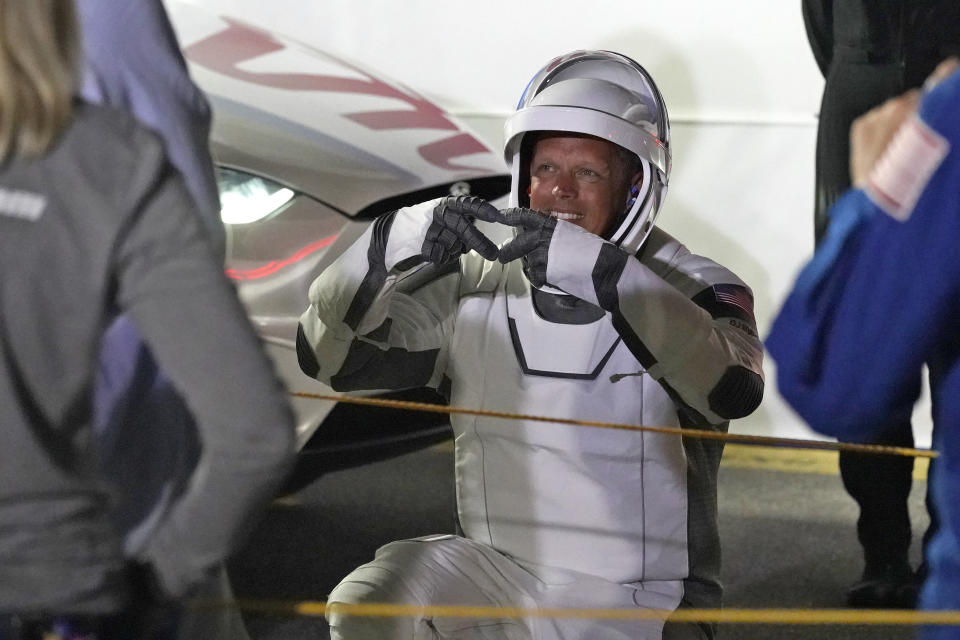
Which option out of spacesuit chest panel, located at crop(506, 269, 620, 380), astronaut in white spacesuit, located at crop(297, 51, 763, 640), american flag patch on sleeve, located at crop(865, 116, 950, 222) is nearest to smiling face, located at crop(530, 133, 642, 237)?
astronaut in white spacesuit, located at crop(297, 51, 763, 640)

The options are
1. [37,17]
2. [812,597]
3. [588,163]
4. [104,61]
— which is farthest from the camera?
[812,597]

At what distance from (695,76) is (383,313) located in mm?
1998

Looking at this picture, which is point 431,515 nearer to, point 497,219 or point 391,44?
point 497,219

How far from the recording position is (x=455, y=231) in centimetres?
163

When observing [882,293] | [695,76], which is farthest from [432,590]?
[695,76]

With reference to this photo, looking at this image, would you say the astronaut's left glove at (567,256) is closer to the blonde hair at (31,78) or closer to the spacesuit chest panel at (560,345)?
the spacesuit chest panel at (560,345)

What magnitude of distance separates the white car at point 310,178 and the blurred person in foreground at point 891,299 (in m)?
1.49

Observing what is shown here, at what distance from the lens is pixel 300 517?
110 inches

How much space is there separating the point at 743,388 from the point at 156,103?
929 millimetres

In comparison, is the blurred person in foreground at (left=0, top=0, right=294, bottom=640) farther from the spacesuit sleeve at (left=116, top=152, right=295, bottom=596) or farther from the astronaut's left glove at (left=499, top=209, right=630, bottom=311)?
the astronaut's left glove at (left=499, top=209, right=630, bottom=311)

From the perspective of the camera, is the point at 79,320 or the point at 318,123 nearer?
the point at 79,320

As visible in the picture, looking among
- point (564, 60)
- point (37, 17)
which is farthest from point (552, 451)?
point (37, 17)

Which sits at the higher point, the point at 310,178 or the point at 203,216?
the point at 203,216

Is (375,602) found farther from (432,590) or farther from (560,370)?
(560,370)
